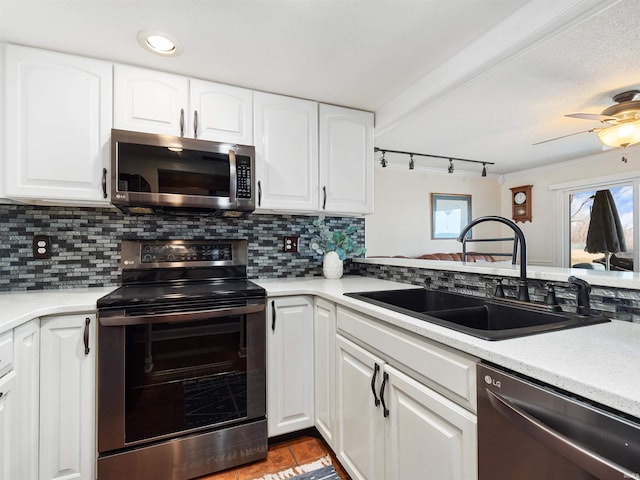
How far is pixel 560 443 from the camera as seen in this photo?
1.94ft

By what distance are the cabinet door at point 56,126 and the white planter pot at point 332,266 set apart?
1.40m

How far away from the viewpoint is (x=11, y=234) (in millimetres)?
1737

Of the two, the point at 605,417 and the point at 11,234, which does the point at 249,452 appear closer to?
the point at 605,417

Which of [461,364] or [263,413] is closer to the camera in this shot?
[461,364]

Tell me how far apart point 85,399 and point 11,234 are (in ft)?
3.46

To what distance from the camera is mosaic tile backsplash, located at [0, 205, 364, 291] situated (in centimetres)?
175

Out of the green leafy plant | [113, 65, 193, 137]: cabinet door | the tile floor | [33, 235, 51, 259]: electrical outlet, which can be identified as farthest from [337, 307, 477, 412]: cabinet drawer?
[33, 235, 51, 259]: electrical outlet

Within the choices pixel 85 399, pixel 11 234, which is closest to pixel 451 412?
pixel 85 399

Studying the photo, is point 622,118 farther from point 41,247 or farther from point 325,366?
point 41,247

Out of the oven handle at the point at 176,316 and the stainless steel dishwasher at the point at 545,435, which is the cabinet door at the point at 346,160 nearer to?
the oven handle at the point at 176,316

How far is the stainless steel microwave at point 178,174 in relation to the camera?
1632 mm

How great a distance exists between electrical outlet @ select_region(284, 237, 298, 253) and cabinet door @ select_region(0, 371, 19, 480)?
1.54 meters

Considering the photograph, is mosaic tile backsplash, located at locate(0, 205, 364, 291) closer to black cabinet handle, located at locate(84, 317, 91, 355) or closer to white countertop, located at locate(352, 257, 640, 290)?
black cabinet handle, located at locate(84, 317, 91, 355)

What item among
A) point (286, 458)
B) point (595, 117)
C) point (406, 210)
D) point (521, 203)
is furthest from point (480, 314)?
point (521, 203)
